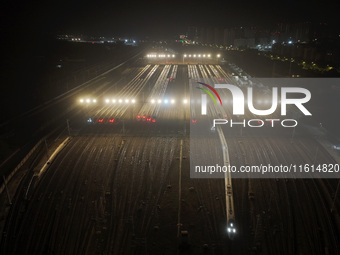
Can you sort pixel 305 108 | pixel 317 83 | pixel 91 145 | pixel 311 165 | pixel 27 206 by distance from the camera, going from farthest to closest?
pixel 317 83
pixel 305 108
pixel 91 145
pixel 311 165
pixel 27 206

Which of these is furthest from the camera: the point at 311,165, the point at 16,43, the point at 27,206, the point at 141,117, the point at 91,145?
the point at 16,43

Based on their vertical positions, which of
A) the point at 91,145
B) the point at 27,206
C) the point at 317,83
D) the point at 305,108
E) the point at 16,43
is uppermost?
the point at 16,43

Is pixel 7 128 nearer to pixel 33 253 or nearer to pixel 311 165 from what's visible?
pixel 33 253

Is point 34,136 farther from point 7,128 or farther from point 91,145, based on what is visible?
point 91,145

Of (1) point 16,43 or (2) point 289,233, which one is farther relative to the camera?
(1) point 16,43

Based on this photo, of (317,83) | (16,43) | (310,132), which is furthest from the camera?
(16,43)

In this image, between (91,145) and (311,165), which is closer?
(311,165)

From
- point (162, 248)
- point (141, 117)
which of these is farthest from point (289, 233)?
point (141, 117)

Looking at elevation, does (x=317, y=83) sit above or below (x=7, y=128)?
above

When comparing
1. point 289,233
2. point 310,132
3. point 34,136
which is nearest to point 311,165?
point 310,132
